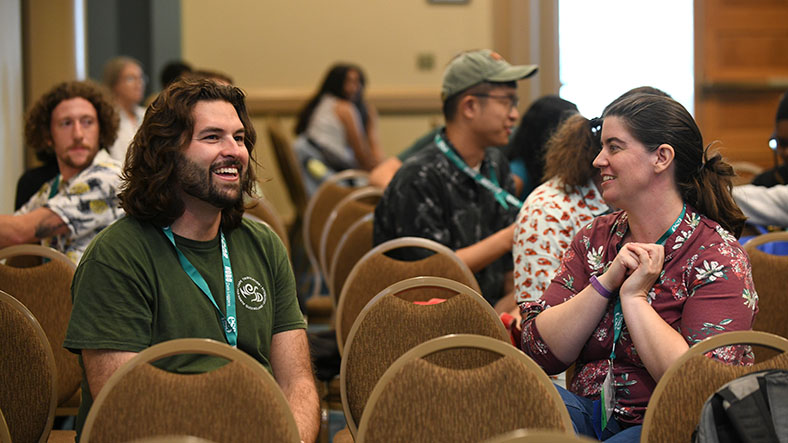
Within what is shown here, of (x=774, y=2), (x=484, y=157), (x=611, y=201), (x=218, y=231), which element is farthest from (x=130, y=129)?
(x=774, y=2)

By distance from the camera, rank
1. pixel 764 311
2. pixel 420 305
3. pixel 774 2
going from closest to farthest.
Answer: pixel 420 305
pixel 764 311
pixel 774 2

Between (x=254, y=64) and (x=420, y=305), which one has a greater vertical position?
(x=254, y=64)

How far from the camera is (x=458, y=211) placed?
3012 millimetres

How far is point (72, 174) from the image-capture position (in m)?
2.95

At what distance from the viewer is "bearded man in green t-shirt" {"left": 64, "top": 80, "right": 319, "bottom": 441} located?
1715 mm

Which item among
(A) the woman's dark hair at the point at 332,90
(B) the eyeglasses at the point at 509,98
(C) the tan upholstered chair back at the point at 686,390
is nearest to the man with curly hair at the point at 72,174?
(B) the eyeglasses at the point at 509,98

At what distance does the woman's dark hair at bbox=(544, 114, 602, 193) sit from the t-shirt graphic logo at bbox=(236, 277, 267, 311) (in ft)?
3.23

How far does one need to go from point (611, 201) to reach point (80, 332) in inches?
46.5

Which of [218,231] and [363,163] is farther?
[363,163]

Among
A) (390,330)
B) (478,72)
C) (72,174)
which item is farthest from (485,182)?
(72,174)

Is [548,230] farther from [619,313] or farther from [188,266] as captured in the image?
[188,266]

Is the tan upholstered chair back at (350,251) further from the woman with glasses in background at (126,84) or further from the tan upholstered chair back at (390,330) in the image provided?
the woman with glasses in background at (126,84)

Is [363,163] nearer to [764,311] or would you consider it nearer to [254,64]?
[254,64]

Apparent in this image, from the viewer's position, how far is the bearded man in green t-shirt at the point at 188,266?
1.71m
